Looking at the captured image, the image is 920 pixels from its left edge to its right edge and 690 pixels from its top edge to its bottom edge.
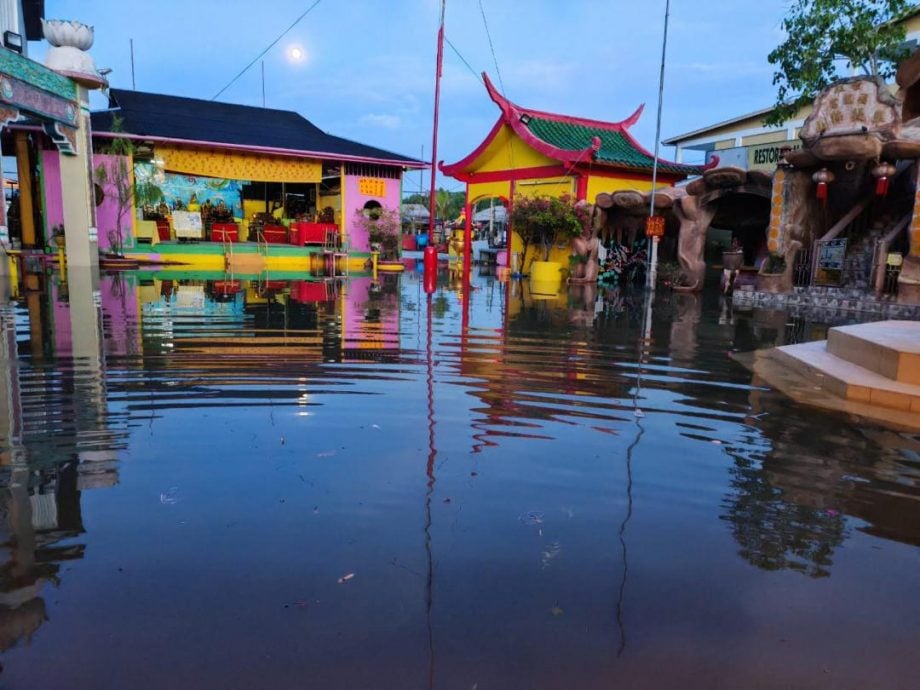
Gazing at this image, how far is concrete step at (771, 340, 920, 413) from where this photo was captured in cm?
522

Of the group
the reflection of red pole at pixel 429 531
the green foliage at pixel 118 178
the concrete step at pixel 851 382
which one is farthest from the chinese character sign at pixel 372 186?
the reflection of red pole at pixel 429 531

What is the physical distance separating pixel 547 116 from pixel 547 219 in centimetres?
513

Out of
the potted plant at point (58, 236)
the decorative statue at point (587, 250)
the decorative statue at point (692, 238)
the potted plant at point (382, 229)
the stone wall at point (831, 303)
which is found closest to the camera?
the stone wall at point (831, 303)

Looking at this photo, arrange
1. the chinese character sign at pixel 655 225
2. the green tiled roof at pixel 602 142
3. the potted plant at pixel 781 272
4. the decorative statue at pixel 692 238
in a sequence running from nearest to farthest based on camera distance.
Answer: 1. the potted plant at pixel 781 272
2. the chinese character sign at pixel 655 225
3. the decorative statue at pixel 692 238
4. the green tiled roof at pixel 602 142

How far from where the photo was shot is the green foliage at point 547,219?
1800cm

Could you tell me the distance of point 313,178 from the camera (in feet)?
70.1

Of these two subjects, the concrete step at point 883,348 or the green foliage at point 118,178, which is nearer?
the concrete step at point 883,348

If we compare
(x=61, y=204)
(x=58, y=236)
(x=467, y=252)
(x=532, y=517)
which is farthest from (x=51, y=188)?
(x=532, y=517)

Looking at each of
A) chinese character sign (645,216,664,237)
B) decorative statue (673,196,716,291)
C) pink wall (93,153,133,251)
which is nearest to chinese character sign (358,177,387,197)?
pink wall (93,153,133,251)

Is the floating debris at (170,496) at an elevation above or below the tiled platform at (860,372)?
below

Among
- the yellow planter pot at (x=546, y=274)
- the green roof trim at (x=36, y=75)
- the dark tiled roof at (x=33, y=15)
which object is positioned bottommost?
the yellow planter pot at (x=546, y=274)

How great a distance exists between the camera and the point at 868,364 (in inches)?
241

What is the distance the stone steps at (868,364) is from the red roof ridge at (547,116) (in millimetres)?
14678

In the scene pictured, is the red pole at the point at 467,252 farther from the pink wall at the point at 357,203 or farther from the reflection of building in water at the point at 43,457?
the reflection of building in water at the point at 43,457
